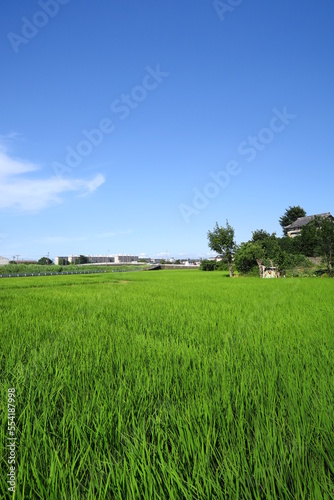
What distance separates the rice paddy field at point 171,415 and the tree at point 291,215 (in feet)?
253

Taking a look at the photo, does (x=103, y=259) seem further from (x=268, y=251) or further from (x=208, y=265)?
(x=268, y=251)

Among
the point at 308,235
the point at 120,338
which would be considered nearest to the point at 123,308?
the point at 120,338

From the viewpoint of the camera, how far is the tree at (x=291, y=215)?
76688 millimetres

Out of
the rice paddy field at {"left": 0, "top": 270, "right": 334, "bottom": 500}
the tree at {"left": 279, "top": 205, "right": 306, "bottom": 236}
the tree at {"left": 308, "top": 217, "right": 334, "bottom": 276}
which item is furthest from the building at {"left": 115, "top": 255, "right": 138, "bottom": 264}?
the rice paddy field at {"left": 0, "top": 270, "right": 334, "bottom": 500}

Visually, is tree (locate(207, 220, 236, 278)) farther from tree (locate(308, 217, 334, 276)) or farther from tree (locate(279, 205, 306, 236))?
tree (locate(279, 205, 306, 236))

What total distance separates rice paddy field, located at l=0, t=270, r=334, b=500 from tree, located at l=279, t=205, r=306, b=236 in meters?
77.2

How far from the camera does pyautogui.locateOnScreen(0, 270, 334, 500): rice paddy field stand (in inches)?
50.8

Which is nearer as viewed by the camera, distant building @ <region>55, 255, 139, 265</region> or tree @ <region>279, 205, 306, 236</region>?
tree @ <region>279, 205, 306, 236</region>

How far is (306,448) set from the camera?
58.1 inches

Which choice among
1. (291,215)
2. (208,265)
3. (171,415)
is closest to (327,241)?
(171,415)

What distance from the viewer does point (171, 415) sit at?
6.00ft

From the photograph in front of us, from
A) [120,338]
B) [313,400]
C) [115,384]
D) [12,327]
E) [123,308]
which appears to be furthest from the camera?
[123,308]

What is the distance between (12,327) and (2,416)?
3585 mm

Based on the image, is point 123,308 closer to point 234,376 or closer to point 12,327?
point 12,327
